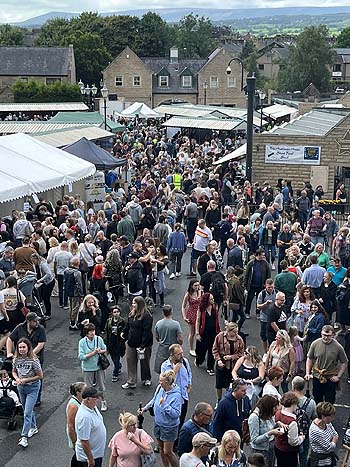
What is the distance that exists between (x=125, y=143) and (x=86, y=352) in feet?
94.2

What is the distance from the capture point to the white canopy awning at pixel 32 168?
1729 centimetres

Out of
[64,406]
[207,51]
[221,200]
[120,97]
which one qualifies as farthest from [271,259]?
[207,51]

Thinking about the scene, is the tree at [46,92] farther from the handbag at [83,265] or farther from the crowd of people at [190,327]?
the handbag at [83,265]

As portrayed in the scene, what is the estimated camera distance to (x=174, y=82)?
68250 millimetres

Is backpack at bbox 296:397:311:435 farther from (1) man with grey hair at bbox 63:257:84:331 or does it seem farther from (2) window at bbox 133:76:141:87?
(2) window at bbox 133:76:141:87

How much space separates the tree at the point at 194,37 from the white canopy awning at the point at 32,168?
284 feet

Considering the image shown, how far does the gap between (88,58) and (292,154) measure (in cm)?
5383

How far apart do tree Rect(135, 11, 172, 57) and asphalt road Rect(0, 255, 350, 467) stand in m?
76.6

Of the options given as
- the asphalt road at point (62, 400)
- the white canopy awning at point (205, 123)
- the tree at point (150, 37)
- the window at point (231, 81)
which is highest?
the tree at point (150, 37)

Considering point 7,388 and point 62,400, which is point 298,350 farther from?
point 7,388

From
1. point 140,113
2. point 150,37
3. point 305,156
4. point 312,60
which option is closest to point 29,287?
point 305,156

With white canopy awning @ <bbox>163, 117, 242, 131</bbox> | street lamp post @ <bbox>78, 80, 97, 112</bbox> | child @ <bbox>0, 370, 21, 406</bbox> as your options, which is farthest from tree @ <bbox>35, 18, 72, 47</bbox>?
child @ <bbox>0, 370, 21, 406</bbox>

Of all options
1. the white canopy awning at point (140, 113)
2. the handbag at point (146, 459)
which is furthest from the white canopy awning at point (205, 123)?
the handbag at point (146, 459)

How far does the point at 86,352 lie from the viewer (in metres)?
8.77
